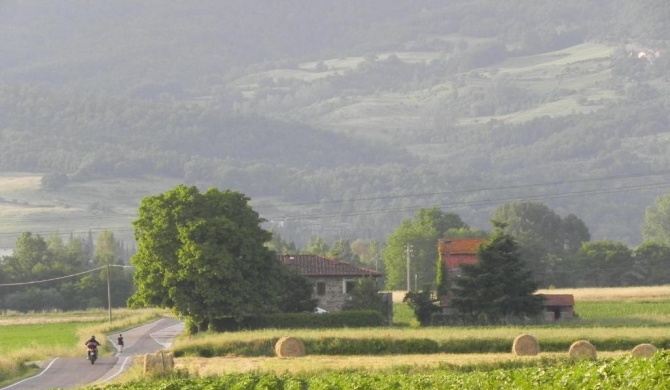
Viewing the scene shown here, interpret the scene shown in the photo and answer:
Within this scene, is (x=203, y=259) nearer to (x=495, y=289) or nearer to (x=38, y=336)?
(x=38, y=336)

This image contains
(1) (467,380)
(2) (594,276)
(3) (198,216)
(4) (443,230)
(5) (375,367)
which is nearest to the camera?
(1) (467,380)

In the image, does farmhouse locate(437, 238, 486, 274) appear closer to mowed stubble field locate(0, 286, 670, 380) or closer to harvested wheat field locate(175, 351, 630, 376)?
mowed stubble field locate(0, 286, 670, 380)

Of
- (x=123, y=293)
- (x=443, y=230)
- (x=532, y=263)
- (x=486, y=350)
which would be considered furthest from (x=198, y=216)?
(x=443, y=230)

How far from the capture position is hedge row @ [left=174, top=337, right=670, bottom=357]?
6856 cm

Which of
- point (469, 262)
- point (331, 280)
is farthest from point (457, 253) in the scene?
point (331, 280)

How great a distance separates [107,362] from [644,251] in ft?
323

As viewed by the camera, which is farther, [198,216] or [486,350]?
[198,216]

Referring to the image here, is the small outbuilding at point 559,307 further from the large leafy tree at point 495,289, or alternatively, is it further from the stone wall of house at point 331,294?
the stone wall of house at point 331,294

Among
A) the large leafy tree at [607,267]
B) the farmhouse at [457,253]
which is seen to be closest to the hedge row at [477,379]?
the farmhouse at [457,253]

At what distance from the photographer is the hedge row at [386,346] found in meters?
68.6

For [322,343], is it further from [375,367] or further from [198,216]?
[198,216]

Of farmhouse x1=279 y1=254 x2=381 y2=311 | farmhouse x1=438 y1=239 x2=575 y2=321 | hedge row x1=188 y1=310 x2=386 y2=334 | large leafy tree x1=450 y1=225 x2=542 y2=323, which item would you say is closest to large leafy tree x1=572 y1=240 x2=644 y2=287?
farmhouse x1=438 y1=239 x2=575 y2=321

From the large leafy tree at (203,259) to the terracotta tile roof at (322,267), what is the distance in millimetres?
11315

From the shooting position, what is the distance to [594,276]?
541ft
